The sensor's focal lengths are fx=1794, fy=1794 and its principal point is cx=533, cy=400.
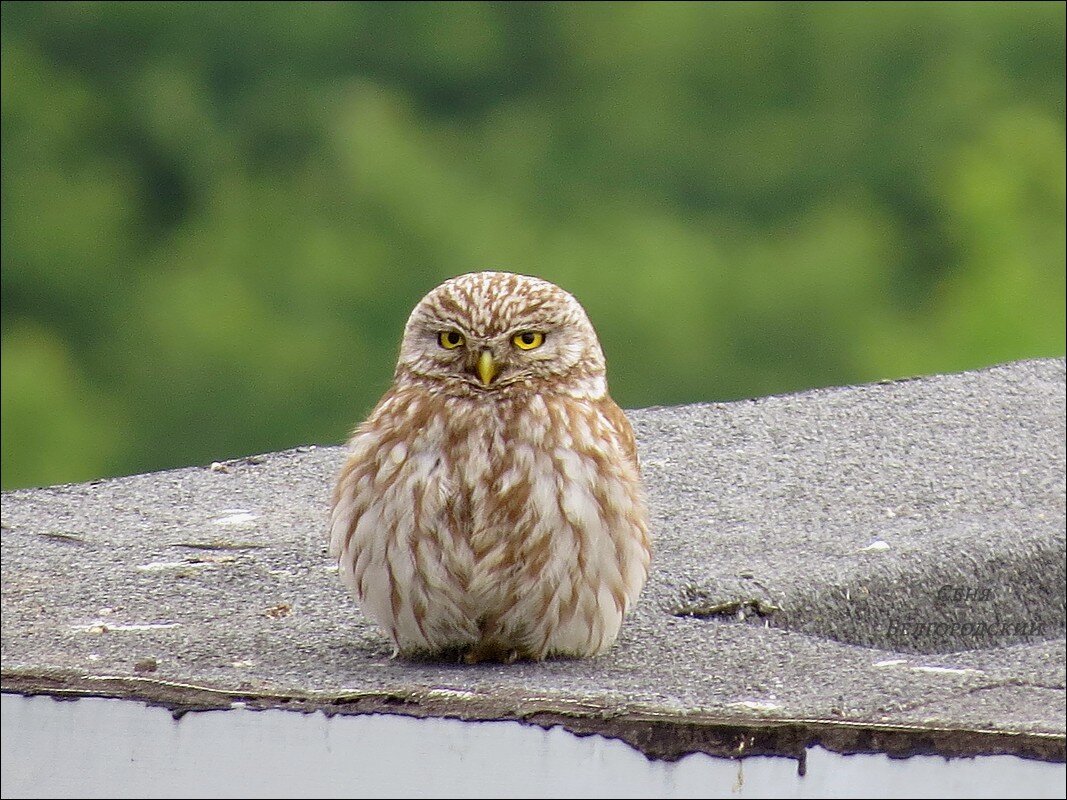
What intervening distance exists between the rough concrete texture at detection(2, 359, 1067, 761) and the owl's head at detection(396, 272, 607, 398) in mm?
439

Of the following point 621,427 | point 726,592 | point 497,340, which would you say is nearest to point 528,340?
point 497,340

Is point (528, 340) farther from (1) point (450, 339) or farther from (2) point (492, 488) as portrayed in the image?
(2) point (492, 488)

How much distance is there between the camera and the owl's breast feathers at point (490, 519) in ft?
8.67

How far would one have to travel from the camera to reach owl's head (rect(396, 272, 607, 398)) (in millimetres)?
2654

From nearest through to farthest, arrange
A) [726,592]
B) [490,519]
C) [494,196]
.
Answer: [490,519], [726,592], [494,196]

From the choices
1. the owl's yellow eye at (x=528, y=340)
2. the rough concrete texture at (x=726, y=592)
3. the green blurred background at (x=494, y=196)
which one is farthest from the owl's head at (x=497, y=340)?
the green blurred background at (x=494, y=196)

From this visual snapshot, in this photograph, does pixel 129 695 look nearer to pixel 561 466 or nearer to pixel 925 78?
pixel 561 466

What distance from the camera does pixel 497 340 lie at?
2.67m

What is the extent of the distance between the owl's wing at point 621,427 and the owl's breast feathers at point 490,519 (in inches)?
1.7

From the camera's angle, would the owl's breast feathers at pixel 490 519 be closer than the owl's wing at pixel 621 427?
Yes

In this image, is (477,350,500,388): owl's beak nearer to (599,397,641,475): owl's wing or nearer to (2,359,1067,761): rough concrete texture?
(599,397,641,475): owl's wing

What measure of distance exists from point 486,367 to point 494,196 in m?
10.2

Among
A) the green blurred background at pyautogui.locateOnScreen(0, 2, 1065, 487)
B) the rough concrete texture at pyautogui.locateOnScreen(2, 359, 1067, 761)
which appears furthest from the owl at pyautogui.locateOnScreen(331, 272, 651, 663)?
the green blurred background at pyautogui.locateOnScreen(0, 2, 1065, 487)

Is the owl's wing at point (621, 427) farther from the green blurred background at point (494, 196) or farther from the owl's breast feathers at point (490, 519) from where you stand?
the green blurred background at point (494, 196)
